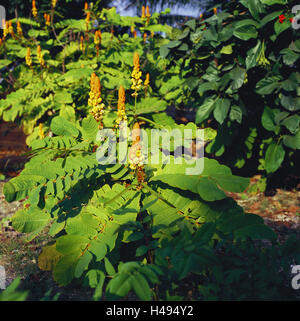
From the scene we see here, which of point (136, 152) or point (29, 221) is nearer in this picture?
point (136, 152)

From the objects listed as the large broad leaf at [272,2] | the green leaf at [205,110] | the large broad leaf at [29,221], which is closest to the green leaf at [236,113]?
the green leaf at [205,110]

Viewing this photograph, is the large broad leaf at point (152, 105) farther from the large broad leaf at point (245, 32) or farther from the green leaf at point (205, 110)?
the large broad leaf at point (245, 32)

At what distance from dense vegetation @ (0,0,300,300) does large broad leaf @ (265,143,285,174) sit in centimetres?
2

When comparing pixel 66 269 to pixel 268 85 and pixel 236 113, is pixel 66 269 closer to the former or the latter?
pixel 236 113

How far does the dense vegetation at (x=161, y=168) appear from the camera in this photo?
112cm

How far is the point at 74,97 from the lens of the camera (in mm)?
3461

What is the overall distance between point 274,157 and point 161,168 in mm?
1571

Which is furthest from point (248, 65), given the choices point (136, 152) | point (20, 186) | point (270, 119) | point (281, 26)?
point (20, 186)

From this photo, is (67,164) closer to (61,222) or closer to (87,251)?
(61,222)

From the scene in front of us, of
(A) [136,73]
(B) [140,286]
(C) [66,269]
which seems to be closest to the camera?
(B) [140,286]

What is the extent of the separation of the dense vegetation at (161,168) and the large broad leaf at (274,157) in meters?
0.02

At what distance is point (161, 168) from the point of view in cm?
184

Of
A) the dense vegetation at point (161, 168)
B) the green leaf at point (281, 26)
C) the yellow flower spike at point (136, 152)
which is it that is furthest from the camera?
the green leaf at point (281, 26)
